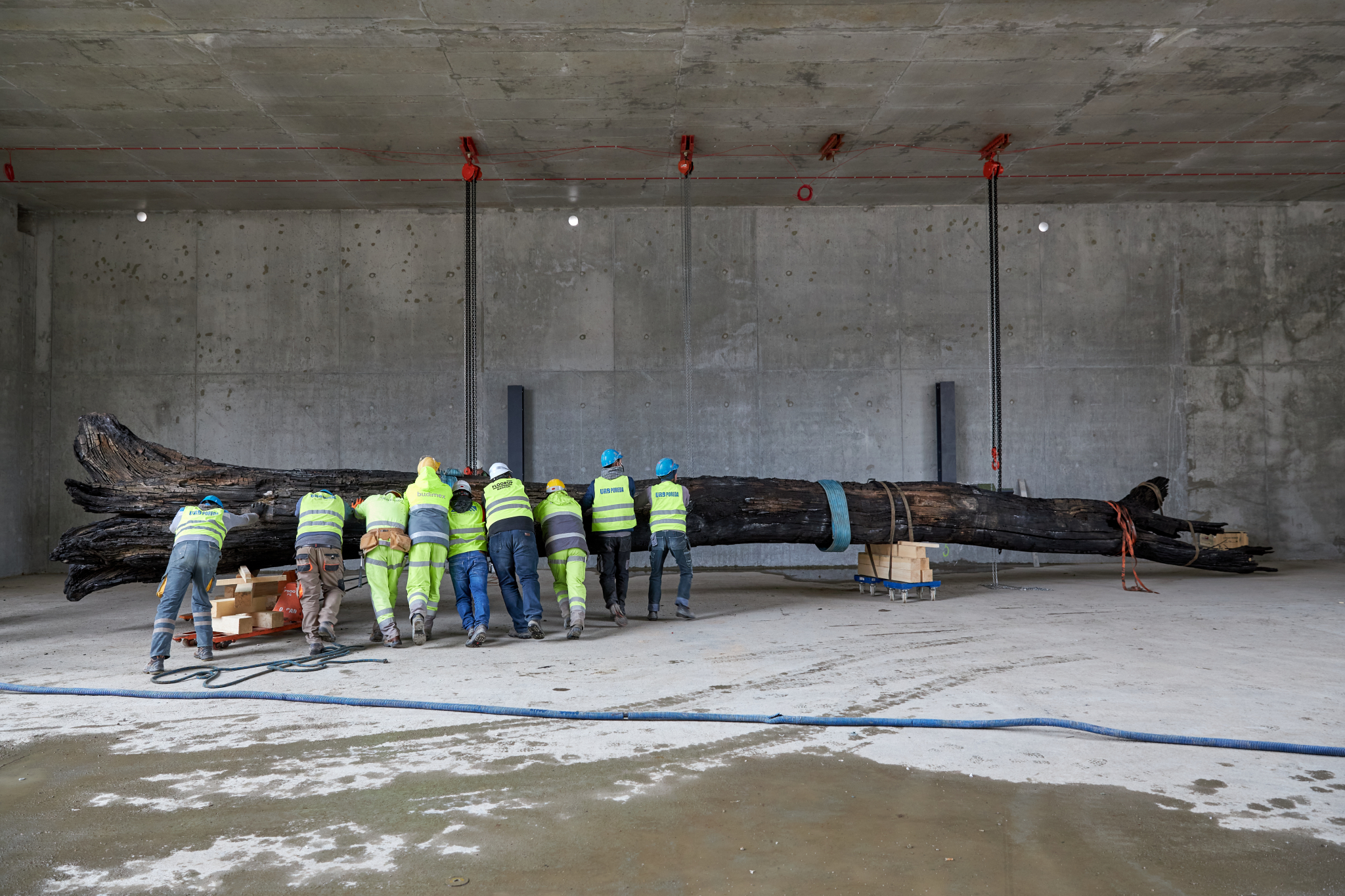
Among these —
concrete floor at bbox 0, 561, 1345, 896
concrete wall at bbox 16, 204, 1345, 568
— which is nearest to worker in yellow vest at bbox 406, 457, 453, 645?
concrete floor at bbox 0, 561, 1345, 896

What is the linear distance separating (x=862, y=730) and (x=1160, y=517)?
23.5 feet

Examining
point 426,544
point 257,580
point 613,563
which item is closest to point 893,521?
point 613,563

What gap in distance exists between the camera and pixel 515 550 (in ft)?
21.7

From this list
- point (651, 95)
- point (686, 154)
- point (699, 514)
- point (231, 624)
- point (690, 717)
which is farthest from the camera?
point (686, 154)

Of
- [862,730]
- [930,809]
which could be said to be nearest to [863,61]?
[862,730]

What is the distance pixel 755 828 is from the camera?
2836 mm

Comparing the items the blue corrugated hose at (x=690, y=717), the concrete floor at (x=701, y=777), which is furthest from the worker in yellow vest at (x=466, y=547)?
the blue corrugated hose at (x=690, y=717)

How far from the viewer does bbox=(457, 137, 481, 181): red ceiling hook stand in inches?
382

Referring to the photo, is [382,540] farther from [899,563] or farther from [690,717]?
[899,563]

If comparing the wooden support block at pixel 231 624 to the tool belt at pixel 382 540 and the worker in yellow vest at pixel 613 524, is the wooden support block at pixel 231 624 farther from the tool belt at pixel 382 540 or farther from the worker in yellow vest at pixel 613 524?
the worker in yellow vest at pixel 613 524

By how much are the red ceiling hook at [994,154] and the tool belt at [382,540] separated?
26.2 feet

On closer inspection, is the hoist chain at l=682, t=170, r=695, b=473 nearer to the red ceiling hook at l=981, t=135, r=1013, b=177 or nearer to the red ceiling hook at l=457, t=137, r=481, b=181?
the red ceiling hook at l=457, t=137, r=481, b=181

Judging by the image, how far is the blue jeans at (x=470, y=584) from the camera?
6488 millimetres

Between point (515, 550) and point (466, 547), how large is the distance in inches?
15.6
